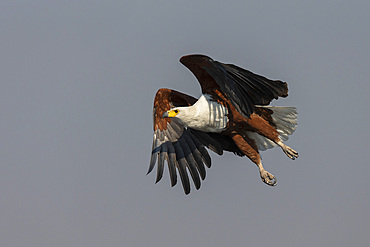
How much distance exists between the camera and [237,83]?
8.89m

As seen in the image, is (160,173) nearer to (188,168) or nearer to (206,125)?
(188,168)

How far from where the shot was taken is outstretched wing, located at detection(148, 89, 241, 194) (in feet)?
33.4

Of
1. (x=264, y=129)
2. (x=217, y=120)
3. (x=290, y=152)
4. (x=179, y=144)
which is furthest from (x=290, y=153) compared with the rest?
(x=179, y=144)

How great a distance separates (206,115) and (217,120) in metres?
0.19

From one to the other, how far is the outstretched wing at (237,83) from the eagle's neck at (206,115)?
227 millimetres

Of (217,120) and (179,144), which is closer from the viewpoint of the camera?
(217,120)

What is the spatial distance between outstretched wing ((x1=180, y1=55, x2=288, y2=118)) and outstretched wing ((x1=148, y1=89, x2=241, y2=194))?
98 centimetres

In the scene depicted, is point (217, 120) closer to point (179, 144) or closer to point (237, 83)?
point (237, 83)

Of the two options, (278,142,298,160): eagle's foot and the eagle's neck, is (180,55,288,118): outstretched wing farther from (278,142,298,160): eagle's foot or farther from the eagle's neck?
(278,142,298,160): eagle's foot

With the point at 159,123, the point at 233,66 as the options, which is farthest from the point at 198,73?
the point at 159,123

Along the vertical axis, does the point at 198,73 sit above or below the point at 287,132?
above

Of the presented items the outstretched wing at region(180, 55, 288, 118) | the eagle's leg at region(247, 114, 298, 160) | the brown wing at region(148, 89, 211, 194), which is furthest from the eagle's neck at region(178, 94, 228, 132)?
the brown wing at region(148, 89, 211, 194)

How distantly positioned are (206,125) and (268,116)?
1.01 m

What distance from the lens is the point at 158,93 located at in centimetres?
1027
